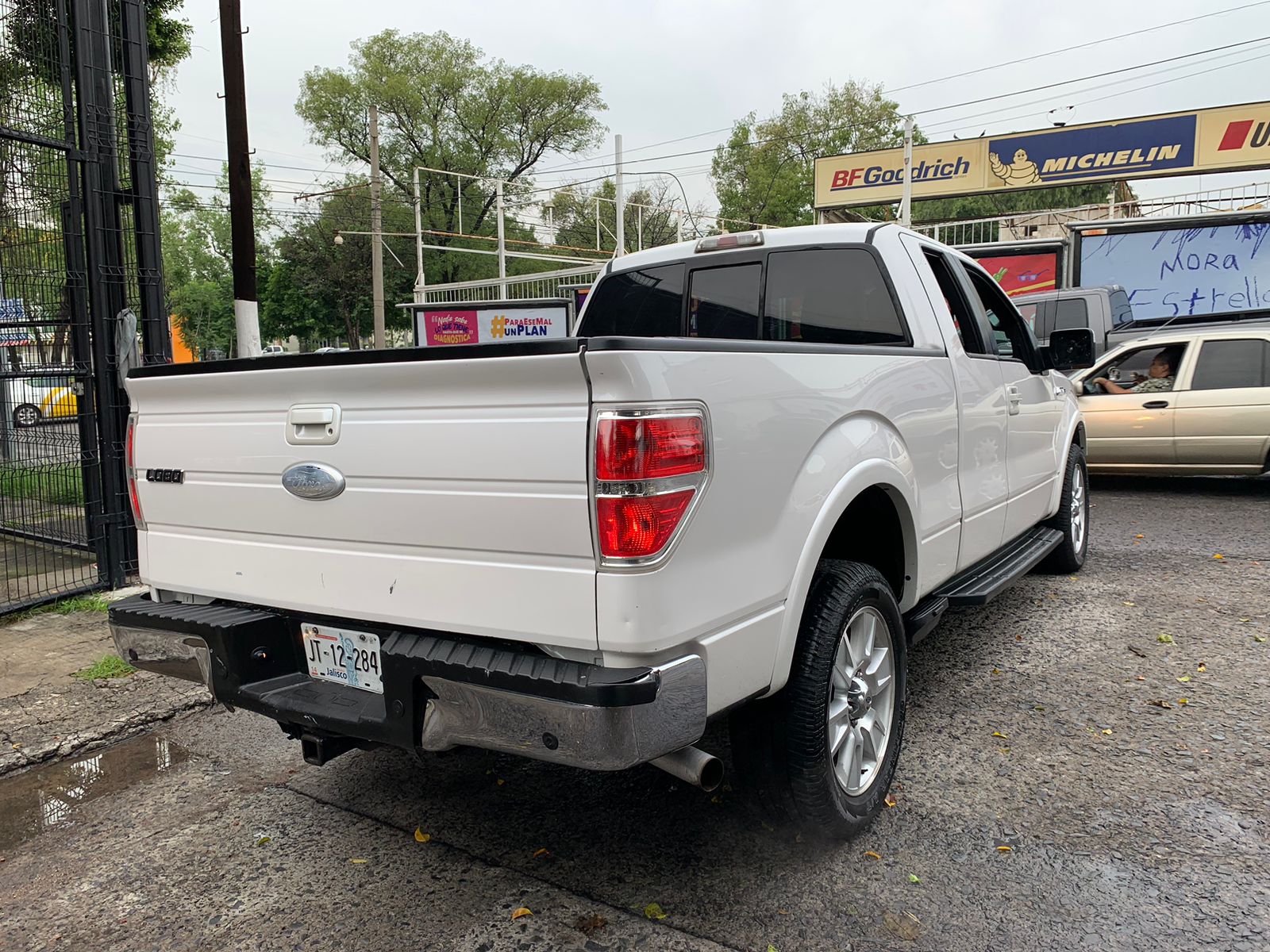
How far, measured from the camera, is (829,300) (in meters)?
4.13

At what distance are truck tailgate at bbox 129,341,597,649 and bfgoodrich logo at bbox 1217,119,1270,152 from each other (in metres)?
26.0

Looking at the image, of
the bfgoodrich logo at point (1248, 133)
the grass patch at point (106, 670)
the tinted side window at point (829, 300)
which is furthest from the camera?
the bfgoodrich logo at point (1248, 133)

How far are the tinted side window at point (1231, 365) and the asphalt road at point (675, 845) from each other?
19.0 ft

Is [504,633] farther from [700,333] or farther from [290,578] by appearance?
[700,333]

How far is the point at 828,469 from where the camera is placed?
2.91 meters

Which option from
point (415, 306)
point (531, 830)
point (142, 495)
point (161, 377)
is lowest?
point (531, 830)

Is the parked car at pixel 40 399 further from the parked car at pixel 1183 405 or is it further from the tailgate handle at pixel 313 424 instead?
the parked car at pixel 1183 405

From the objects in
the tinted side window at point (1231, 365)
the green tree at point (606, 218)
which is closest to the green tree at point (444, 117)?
the green tree at point (606, 218)

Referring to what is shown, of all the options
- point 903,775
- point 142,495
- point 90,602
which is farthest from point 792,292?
point 90,602

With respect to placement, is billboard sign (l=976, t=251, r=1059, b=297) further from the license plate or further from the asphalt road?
the license plate

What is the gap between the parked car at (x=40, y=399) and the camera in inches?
247

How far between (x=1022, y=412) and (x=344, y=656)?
3760 mm

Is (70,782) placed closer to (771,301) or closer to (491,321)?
(771,301)

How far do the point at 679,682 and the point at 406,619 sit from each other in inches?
30.8
